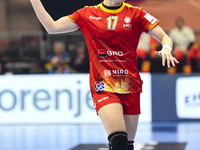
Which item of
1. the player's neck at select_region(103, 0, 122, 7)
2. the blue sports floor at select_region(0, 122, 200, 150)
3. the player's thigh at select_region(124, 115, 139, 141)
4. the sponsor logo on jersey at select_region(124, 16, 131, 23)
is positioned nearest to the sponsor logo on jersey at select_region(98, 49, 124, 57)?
the sponsor logo on jersey at select_region(124, 16, 131, 23)

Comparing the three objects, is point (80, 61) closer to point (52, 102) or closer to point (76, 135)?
point (52, 102)

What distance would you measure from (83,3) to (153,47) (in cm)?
473

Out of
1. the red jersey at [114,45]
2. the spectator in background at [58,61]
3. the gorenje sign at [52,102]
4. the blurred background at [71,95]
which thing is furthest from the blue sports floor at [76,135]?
the red jersey at [114,45]

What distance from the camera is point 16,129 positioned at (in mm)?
7941

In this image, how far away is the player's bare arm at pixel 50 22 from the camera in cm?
360

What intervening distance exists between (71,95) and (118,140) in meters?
5.13

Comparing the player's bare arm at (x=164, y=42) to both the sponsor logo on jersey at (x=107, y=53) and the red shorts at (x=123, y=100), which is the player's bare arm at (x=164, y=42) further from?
the red shorts at (x=123, y=100)

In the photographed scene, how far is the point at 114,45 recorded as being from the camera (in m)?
3.58

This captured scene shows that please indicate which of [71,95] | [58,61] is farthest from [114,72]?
[58,61]

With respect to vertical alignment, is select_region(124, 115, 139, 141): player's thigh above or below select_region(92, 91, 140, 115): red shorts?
below

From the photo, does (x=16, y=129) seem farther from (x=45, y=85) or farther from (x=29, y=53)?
(x=29, y=53)

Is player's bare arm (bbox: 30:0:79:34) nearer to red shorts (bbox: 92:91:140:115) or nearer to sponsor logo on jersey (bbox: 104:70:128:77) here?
sponsor logo on jersey (bbox: 104:70:128:77)

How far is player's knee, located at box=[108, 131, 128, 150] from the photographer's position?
131 inches

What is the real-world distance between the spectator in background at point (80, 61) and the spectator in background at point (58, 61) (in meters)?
0.17
